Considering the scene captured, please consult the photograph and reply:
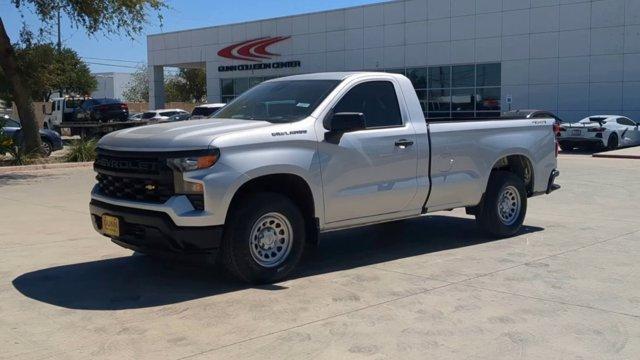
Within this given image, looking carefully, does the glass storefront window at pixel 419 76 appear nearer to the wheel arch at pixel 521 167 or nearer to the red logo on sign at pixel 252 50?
the red logo on sign at pixel 252 50

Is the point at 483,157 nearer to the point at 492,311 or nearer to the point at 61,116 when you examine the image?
the point at 492,311

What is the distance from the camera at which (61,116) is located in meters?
38.8

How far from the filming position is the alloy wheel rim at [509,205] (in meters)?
8.73

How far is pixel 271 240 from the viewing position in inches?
252

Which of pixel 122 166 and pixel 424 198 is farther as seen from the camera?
pixel 424 198

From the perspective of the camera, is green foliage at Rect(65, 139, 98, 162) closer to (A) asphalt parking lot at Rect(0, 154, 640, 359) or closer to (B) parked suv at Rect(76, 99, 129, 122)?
(A) asphalt parking lot at Rect(0, 154, 640, 359)

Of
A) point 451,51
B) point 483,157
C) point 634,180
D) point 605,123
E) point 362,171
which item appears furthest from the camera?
point 451,51

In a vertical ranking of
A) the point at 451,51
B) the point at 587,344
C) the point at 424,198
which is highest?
the point at 451,51

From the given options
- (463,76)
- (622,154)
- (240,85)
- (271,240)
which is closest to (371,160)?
(271,240)

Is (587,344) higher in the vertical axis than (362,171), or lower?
lower

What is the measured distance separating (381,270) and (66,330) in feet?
→ 10.6

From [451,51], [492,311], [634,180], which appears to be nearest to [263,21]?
[451,51]

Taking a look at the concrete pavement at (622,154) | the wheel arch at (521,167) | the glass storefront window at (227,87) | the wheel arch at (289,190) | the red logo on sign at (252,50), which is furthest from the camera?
the glass storefront window at (227,87)

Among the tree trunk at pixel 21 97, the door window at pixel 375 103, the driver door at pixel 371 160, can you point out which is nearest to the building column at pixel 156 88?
the tree trunk at pixel 21 97
